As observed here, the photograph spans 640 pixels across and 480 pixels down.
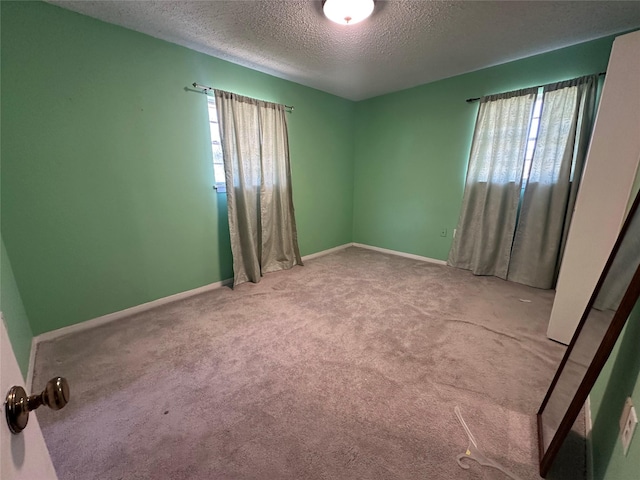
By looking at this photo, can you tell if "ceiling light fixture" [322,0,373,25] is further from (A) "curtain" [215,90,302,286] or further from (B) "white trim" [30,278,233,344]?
(B) "white trim" [30,278,233,344]

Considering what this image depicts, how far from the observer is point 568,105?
2.42m

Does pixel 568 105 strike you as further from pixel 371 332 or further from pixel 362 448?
pixel 362 448

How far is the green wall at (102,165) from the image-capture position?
1744 mm

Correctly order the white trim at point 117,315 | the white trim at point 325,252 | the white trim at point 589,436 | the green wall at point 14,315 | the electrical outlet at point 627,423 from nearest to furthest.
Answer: the electrical outlet at point 627,423 → the white trim at point 589,436 → the green wall at point 14,315 → the white trim at point 117,315 → the white trim at point 325,252

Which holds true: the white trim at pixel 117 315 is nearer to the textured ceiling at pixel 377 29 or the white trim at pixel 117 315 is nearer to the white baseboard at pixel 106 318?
the white baseboard at pixel 106 318

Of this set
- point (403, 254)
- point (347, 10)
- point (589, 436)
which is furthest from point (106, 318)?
point (403, 254)

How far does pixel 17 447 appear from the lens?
451mm

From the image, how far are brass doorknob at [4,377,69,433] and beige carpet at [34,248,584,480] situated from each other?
3.02ft

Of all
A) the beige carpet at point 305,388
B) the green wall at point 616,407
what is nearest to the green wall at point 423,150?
the beige carpet at point 305,388

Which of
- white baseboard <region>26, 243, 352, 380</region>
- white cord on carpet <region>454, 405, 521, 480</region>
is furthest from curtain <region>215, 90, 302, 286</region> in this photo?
white cord on carpet <region>454, 405, 521, 480</region>

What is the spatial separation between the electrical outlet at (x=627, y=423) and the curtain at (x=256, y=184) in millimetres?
2740

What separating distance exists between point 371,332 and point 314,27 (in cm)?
241

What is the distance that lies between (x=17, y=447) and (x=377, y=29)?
107 inches

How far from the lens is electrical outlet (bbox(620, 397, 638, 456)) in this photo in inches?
30.4
